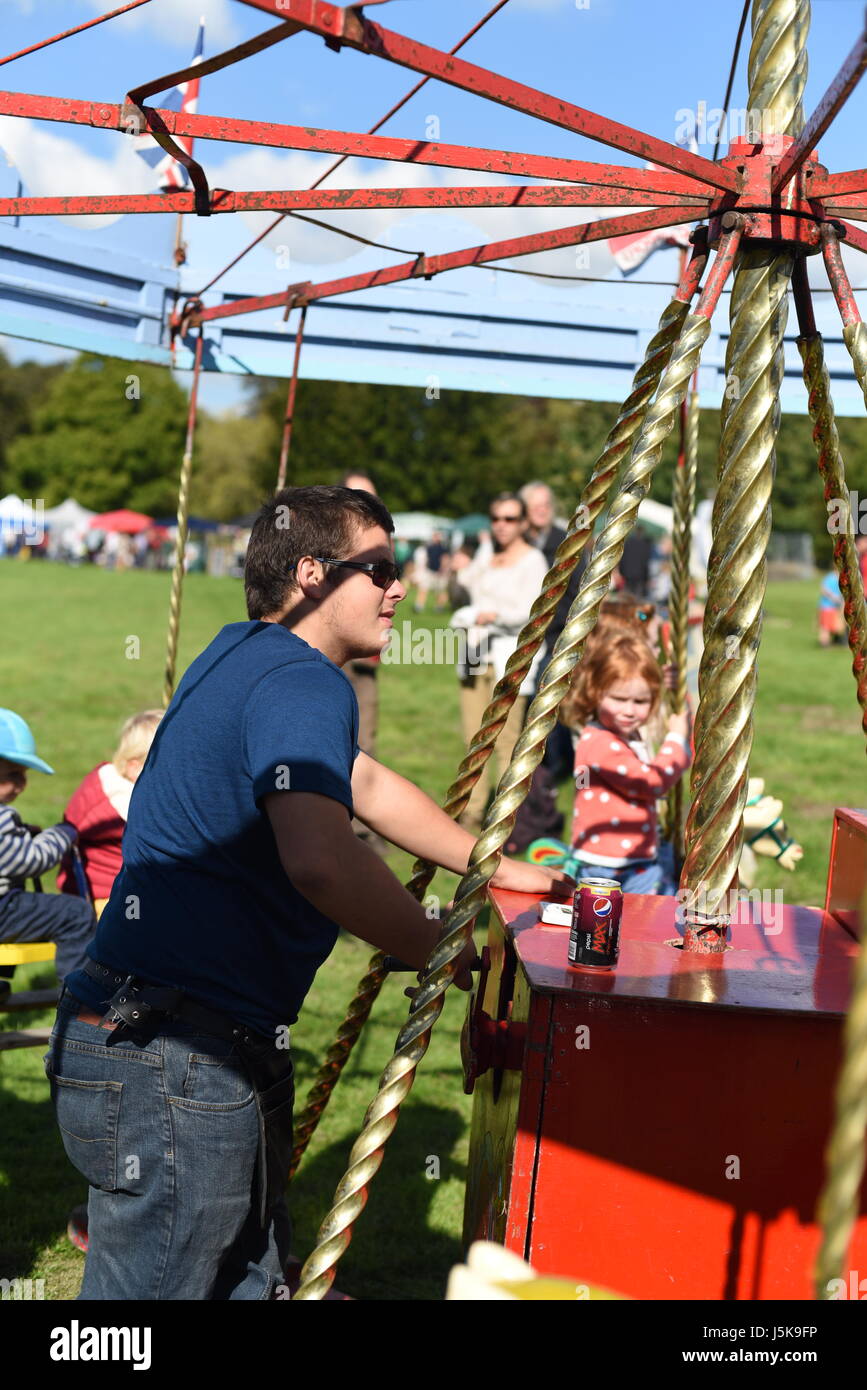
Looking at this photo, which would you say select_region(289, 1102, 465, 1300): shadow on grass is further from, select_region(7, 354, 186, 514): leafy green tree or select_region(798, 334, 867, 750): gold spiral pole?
select_region(7, 354, 186, 514): leafy green tree

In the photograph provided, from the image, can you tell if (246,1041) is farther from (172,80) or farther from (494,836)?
(172,80)

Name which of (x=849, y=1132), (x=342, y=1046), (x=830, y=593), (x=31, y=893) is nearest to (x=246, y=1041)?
(x=342, y=1046)

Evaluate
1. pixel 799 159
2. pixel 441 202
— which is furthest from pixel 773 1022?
pixel 441 202

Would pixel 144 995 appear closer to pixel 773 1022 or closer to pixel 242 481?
pixel 773 1022

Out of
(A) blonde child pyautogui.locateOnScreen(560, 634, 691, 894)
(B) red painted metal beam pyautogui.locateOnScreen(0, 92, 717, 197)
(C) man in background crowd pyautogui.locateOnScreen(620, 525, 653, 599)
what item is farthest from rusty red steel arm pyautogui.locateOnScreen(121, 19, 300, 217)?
(C) man in background crowd pyautogui.locateOnScreen(620, 525, 653, 599)

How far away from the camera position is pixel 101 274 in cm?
478

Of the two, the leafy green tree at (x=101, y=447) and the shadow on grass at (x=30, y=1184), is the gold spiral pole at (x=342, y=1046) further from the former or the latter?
the leafy green tree at (x=101, y=447)

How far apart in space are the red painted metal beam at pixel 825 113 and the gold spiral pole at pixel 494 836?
303 mm

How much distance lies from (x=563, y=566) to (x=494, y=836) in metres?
0.60

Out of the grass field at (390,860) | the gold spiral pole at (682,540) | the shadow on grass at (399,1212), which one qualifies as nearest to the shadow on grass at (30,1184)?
the grass field at (390,860)

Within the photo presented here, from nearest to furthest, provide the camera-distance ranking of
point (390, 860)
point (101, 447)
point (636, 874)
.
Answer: point (636, 874)
point (390, 860)
point (101, 447)

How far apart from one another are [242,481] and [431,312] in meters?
61.9

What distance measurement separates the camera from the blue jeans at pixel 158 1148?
2309 mm

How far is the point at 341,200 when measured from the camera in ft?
8.73
